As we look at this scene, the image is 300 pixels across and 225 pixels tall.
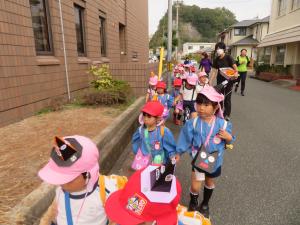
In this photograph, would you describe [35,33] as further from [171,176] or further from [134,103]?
[171,176]

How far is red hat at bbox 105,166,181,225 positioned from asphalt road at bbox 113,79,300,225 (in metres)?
1.84

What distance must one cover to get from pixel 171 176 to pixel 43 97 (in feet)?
18.6

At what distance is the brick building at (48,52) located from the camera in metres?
5.09

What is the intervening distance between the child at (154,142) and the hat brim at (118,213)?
6.05 feet

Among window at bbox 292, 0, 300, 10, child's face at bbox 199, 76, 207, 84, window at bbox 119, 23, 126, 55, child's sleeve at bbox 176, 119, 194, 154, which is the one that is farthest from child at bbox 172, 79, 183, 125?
window at bbox 292, 0, 300, 10

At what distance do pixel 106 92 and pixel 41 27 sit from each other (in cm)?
222

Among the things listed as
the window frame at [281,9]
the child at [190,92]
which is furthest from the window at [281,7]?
the child at [190,92]

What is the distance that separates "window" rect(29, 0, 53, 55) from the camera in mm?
6199

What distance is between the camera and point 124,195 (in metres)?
1.33

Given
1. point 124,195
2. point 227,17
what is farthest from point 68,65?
point 227,17

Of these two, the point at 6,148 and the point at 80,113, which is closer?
the point at 6,148

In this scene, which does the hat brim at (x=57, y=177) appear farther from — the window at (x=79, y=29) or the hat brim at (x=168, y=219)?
the window at (x=79, y=29)

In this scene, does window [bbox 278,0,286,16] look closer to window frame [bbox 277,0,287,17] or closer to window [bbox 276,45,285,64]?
window frame [bbox 277,0,287,17]

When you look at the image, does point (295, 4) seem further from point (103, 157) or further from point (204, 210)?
point (204, 210)
